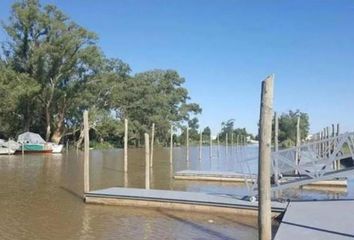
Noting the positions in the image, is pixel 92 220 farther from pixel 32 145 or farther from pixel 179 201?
pixel 32 145

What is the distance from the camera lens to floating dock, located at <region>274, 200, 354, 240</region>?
9953 mm

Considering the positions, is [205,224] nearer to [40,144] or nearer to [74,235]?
[74,235]

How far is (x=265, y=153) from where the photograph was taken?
28.6 ft

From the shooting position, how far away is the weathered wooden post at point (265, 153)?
28.2ft

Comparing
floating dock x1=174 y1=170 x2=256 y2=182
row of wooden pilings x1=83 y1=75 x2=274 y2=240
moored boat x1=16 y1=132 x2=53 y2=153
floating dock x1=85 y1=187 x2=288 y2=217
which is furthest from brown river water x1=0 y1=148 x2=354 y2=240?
moored boat x1=16 y1=132 x2=53 y2=153

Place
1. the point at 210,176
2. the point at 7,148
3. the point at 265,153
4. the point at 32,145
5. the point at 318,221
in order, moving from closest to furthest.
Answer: the point at 265,153
the point at 318,221
the point at 210,176
the point at 7,148
the point at 32,145

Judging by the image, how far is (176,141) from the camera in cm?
10794

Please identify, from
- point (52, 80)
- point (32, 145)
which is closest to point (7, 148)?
point (32, 145)

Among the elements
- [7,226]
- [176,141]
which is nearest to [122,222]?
[7,226]

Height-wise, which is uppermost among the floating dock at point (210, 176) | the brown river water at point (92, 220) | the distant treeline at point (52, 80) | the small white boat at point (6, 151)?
the distant treeline at point (52, 80)

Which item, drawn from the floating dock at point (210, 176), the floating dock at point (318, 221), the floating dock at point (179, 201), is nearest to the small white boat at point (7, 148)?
the floating dock at point (210, 176)

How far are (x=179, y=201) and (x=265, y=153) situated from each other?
7.41 meters

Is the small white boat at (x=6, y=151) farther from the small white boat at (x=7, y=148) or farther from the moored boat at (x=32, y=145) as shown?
the moored boat at (x=32, y=145)

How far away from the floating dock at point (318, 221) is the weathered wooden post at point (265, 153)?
1119mm
